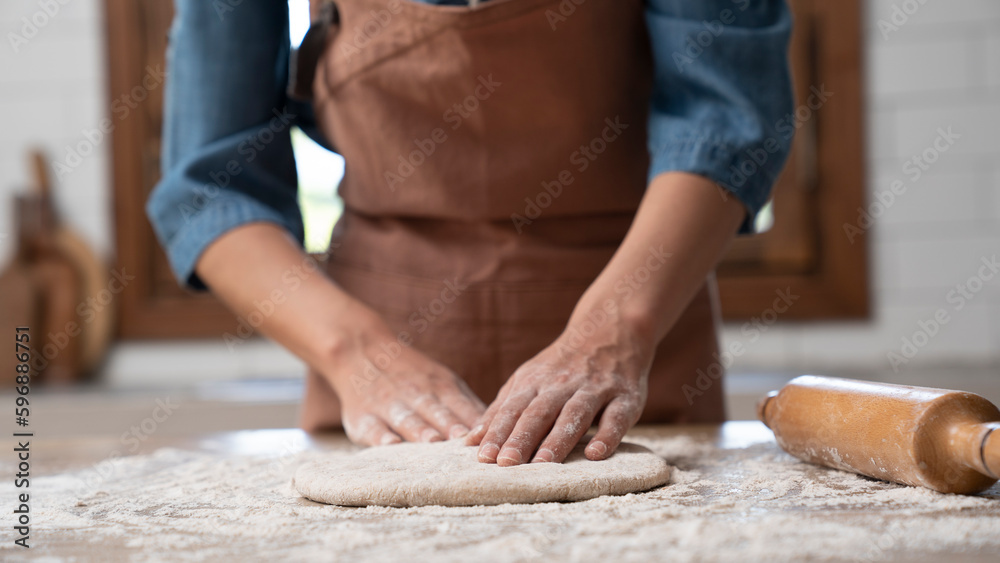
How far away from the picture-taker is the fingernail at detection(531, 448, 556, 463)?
0.59 m

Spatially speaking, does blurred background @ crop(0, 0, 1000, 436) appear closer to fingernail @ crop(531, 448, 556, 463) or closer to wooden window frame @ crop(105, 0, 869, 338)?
wooden window frame @ crop(105, 0, 869, 338)

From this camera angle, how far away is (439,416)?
73 centimetres

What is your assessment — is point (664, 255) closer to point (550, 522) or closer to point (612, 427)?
point (612, 427)

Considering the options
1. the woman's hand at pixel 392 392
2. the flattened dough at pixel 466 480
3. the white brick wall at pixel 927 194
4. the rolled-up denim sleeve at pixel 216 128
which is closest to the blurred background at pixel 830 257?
the white brick wall at pixel 927 194

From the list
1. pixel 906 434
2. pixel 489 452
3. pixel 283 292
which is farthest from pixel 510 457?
pixel 283 292

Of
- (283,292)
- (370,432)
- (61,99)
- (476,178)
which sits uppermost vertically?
(61,99)

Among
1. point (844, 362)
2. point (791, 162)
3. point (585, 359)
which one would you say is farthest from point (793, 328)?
point (585, 359)

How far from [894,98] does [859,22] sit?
0.58ft

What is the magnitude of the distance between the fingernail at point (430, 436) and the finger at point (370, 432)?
0.03 m

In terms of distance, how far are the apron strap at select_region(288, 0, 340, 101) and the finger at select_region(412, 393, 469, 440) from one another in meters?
0.44

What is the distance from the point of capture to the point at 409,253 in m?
0.92

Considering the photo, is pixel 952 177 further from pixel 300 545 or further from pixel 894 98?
pixel 300 545

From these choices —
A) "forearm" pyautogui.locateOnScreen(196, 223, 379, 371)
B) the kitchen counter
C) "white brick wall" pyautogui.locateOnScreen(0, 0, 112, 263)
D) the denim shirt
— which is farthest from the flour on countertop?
"white brick wall" pyautogui.locateOnScreen(0, 0, 112, 263)

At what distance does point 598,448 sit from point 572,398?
0.06 metres
